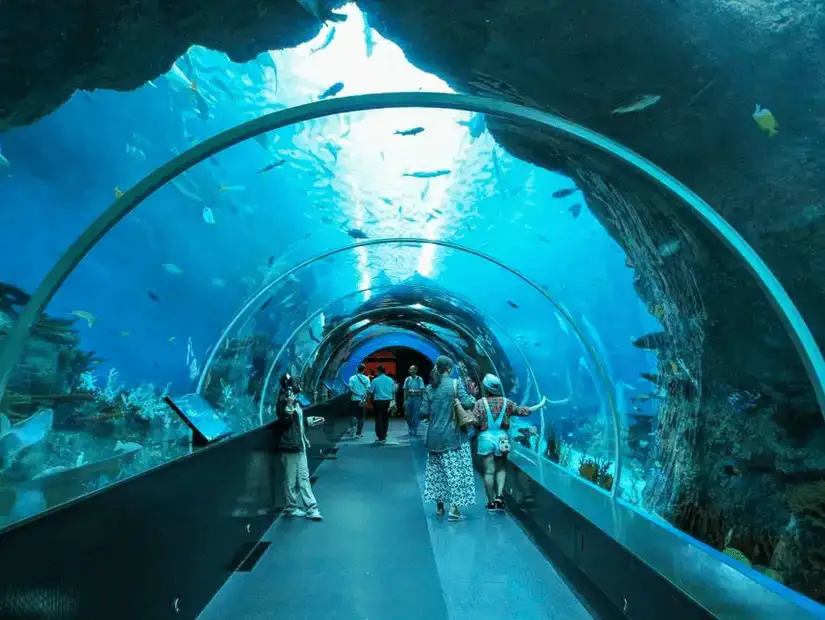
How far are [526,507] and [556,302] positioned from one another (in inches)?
120

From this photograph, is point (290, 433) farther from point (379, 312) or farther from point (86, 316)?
point (379, 312)

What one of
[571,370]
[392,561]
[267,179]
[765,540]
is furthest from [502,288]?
[765,540]

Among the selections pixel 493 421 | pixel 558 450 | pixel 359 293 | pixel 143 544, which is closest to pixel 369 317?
pixel 359 293

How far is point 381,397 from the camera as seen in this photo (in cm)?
1758

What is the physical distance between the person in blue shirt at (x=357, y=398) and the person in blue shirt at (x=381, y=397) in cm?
135

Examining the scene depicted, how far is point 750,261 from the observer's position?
4.14m

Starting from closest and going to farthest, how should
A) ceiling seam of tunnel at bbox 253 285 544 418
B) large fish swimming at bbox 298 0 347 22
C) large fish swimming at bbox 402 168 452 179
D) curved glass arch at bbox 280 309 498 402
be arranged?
large fish swimming at bbox 298 0 347 22 → large fish swimming at bbox 402 168 452 179 → ceiling seam of tunnel at bbox 253 285 544 418 → curved glass arch at bbox 280 309 498 402

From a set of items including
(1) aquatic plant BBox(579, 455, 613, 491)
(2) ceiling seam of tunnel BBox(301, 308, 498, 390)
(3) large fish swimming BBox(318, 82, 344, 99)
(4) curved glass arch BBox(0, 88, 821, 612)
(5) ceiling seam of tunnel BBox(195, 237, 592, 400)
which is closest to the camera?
(3) large fish swimming BBox(318, 82, 344, 99)

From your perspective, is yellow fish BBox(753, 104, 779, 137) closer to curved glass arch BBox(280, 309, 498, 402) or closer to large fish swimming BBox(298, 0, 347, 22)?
large fish swimming BBox(298, 0, 347, 22)

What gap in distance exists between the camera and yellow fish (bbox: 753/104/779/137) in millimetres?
4270

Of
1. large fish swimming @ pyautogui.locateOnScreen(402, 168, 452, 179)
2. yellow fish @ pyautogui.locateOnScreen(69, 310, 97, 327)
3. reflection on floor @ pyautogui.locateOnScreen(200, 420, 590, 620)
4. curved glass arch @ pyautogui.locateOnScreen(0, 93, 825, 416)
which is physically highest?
large fish swimming @ pyautogui.locateOnScreen(402, 168, 452, 179)

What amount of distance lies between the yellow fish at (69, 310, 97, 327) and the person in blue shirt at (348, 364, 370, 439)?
11963mm

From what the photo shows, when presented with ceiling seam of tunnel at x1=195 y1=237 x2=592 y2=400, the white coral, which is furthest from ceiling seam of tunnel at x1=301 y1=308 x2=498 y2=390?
the white coral

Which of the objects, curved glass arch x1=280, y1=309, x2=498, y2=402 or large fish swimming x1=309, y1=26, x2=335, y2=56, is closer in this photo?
large fish swimming x1=309, y1=26, x2=335, y2=56
